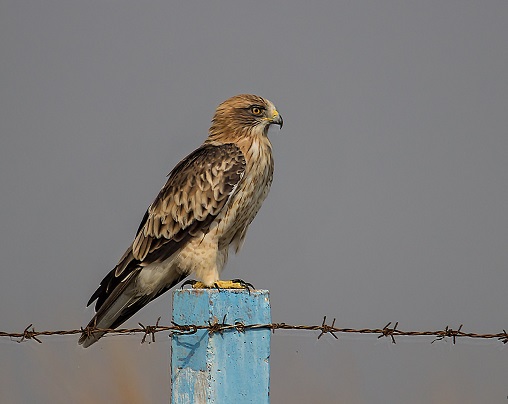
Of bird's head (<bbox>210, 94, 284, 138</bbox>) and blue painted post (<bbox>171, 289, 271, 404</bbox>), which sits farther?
bird's head (<bbox>210, 94, 284, 138</bbox>)

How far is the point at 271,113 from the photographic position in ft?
20.6

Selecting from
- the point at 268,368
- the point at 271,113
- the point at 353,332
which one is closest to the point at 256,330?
the point at 268,368

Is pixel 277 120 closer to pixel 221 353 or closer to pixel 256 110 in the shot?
pixel 256 110

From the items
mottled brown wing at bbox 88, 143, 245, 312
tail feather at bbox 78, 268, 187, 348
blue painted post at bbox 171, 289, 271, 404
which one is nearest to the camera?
blue painted post at bbox 171, 289, 271, 404

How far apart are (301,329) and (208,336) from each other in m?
0.46

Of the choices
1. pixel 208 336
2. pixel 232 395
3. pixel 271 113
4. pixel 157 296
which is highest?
pixel 271 113

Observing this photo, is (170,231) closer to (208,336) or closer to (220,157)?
(220,157)

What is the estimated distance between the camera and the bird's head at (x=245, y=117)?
614cm

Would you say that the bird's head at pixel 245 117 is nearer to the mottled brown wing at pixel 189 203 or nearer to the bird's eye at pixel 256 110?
the bird's eye at pixel 256 110

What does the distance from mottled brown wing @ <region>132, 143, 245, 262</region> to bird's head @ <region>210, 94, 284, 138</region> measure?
1.10ft

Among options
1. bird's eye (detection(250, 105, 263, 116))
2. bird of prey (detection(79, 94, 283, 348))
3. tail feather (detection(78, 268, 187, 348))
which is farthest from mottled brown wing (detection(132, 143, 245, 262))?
bird's eye (detection(250, 105, 263, 116))

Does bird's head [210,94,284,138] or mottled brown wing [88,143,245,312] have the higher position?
bird's head [210,94,284,138]

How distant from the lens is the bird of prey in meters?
5.54

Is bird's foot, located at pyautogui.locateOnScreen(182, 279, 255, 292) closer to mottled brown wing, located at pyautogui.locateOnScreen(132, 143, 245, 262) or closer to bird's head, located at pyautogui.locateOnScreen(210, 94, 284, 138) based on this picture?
mottled brown wing, located at pyautogui.locateOnScreen(132, 143, 245, 262)
